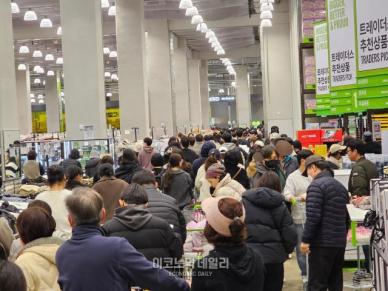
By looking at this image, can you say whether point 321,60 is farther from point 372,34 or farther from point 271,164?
point 372,34

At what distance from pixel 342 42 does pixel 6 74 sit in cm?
1173

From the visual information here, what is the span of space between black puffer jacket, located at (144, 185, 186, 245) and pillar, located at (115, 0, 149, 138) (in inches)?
778

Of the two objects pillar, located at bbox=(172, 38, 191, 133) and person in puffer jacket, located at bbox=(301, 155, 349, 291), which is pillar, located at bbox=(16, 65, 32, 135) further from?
person in puffer jacket, located at bbox=(301, 155, 349, 291)

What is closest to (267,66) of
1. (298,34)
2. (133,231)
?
(298,34)

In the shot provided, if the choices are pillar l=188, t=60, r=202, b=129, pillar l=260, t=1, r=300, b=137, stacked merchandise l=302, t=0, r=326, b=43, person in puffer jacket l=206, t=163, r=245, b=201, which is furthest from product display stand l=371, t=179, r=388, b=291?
pillar l=188, t=60, r=202, b=129

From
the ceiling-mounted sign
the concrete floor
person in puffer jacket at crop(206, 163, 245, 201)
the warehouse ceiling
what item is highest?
the warehouse ceiling

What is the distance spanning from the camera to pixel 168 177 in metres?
9.02

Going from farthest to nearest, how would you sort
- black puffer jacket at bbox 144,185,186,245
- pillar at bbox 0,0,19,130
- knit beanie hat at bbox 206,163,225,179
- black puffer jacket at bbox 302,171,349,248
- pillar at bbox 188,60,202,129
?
pillar at bbox 188,60,202,129, pillar at bbox 0,0,19,130, knit beanie hat at bbox 206,163,225,179, black puffer jacket at bbox 302,171,349,248, black puffer jacket at bbox 144,185,186,245

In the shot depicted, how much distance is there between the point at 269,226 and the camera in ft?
18.9

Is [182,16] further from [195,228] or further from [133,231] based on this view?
[133,231]

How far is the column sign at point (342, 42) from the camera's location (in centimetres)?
838

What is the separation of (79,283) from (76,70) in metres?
15.3

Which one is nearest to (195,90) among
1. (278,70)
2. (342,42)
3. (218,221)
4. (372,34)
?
(278,70)

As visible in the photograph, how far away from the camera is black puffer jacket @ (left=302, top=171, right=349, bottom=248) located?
22.0ft
